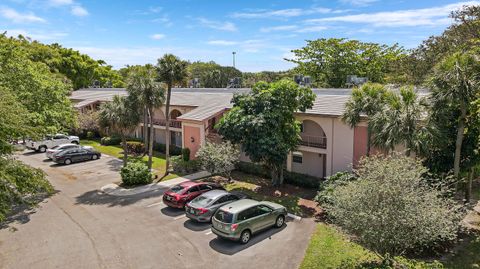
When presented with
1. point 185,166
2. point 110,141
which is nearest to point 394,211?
point 185,166

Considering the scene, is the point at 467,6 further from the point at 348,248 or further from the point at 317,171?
the point at 348,248

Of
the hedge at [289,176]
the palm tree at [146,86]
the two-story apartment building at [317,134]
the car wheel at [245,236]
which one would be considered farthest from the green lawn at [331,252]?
the palm tree at [146,86]

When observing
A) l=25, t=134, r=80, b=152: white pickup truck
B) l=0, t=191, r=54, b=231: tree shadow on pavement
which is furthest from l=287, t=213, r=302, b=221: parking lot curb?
l=25, t=134, r=80, b=152: white pickup truck

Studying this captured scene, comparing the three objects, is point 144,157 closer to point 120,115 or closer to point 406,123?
point 120,115

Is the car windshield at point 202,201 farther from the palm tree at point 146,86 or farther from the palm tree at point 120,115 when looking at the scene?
the palm tree at point 120,115

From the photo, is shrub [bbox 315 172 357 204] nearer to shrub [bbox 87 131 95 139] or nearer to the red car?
the red car
